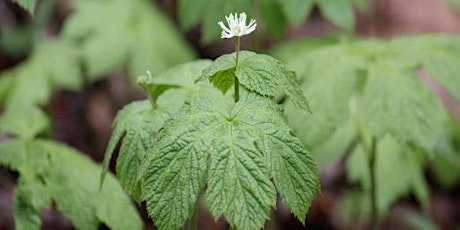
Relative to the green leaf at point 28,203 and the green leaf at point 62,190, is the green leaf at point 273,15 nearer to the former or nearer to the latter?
the green leaf at point 62,190

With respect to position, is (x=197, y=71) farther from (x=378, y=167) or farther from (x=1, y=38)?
(x=1, y=38)

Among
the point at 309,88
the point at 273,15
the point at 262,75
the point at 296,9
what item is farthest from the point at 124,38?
the point at 262,75

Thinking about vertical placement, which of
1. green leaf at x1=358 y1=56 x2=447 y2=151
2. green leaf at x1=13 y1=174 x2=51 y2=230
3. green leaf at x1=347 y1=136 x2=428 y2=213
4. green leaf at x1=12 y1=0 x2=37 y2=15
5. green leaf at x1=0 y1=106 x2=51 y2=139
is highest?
green leaf at x1=12 y1=0 x2=37 y2=15

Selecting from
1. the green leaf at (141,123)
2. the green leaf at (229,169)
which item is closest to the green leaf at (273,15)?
the green leaf at (141,123)

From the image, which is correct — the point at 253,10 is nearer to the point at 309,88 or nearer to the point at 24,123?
the point at 309,88

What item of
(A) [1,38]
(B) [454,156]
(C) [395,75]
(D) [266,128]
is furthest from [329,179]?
(D) [266,128]

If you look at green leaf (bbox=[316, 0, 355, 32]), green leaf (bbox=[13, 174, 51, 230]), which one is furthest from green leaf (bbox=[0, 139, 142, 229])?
green leaf (bbox=[316, 0, 355, 32])

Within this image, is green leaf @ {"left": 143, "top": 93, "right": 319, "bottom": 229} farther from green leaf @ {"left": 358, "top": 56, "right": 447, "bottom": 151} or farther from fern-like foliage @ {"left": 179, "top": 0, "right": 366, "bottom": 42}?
fern-like foliage @ {"left": 179, "top": 0, "right": 366, "bottom": 42}

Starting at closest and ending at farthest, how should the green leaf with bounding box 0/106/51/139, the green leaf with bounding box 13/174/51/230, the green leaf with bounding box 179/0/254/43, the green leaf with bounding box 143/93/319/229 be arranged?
the green leaf with bounding box 143/93/319/229 < the green leaf with bounding box 13/174/51/230 < the green leaf with bounding box 0/106/51/139 < the green leaf with bounding box 179/0/254/43
